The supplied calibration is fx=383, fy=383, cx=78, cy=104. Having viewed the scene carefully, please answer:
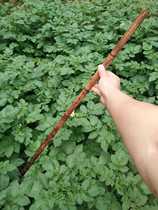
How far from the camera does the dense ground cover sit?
7.84ft

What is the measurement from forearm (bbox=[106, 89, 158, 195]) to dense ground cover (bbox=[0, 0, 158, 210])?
1054 millimetres

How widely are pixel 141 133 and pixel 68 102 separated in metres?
1.73

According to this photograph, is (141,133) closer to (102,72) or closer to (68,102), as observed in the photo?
(102,72)

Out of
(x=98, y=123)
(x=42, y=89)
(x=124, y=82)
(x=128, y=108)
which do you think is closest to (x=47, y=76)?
(x=42, y=89)

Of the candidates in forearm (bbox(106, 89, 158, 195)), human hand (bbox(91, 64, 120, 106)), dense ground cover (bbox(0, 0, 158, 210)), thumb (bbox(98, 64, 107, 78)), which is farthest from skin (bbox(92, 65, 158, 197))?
dense ground cover (bbox(0, 0, 158, 210))

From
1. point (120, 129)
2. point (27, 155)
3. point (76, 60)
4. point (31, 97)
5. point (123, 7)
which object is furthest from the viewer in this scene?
point (123, 7)

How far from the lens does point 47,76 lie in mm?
3602

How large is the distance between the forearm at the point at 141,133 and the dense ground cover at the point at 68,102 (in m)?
1.05

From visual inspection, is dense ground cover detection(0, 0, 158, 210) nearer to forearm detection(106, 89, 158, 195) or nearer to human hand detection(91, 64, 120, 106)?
human hand detection(91, 64, 120, 106)

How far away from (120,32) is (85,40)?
1.46ft

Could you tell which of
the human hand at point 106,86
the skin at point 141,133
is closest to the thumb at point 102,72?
the human hand at point 106,86

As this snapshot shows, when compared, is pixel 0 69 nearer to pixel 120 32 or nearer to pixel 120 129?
pixel 120 32

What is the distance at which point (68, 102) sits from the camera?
3.00 m

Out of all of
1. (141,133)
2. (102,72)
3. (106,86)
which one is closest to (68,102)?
(102,72)
